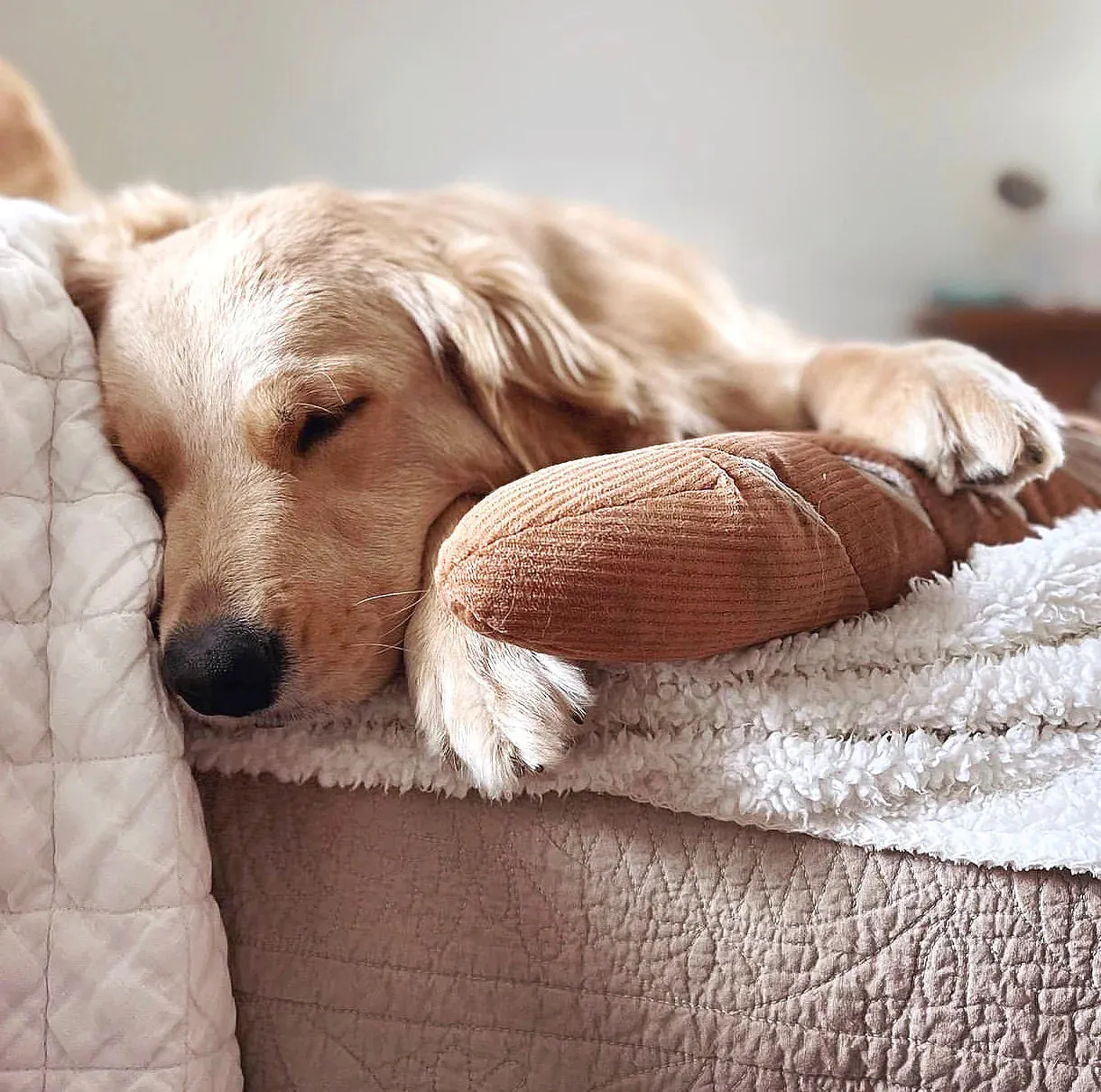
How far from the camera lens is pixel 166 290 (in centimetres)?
103

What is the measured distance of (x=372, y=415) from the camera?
100 centimetres

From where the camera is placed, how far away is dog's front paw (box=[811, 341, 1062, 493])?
0.91m

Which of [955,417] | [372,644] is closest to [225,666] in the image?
[372,644]

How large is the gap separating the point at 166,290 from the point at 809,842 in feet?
2.64

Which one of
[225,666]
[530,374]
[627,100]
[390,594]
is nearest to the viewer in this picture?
[225,666]

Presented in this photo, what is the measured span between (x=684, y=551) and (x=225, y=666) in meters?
0.38

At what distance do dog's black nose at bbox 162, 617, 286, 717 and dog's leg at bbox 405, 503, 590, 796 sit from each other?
134 mm

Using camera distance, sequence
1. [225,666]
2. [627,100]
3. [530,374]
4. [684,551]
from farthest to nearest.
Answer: [627,100] < [530,374] < [225,666] < [684,551]

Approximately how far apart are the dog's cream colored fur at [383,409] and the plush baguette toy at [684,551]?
10 centimetres

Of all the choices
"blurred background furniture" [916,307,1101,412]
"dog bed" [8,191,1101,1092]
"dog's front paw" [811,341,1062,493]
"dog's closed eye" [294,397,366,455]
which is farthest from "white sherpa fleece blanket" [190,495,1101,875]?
"blurred background furniture" [916,307,1101,412]

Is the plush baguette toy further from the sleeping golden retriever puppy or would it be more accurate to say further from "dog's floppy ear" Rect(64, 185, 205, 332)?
"dog's floppy ear" Rect(64, 185, 205, 332)

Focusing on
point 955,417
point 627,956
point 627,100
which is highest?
point 627,100

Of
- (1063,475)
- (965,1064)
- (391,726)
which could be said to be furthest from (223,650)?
(1063,475)

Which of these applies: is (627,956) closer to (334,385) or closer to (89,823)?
(89,823)
